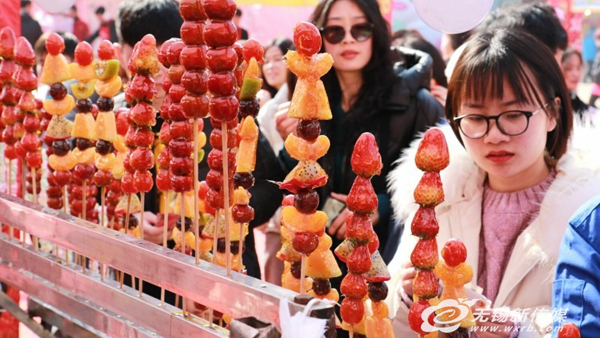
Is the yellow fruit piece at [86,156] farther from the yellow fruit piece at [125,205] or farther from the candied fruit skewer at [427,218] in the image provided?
the candied fruit skewer at [427,218]

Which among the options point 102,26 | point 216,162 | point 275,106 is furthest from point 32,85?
point 102,26

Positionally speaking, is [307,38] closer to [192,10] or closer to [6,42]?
[192,10]

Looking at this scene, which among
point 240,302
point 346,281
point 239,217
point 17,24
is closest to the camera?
point 240,302

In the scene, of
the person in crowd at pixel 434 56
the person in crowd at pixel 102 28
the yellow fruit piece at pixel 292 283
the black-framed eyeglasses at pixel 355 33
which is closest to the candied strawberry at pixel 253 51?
the yellow fruit piece at pixel 292 283

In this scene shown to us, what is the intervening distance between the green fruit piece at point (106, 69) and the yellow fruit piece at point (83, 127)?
14 cm

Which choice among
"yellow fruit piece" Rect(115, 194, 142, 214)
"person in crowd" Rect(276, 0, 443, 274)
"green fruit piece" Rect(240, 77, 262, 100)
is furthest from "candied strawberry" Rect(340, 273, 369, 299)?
"person in crowd" Rect(276, 0, 443, 274)

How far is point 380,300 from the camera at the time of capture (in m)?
1.05

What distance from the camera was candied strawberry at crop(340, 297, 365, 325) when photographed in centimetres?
103

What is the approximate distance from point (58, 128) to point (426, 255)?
3.19 feet

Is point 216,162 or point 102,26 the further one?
point 102,26

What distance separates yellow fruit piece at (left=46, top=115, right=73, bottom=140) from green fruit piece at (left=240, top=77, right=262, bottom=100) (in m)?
0.63

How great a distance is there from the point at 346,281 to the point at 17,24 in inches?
82.0

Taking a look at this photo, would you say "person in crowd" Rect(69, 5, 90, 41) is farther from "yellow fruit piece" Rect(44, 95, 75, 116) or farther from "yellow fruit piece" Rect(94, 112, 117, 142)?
"yellow fruit piece" Rect(94, 112, 117, 142)

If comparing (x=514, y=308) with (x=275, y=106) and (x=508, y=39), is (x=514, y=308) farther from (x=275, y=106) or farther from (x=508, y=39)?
(x=275, y=106)
